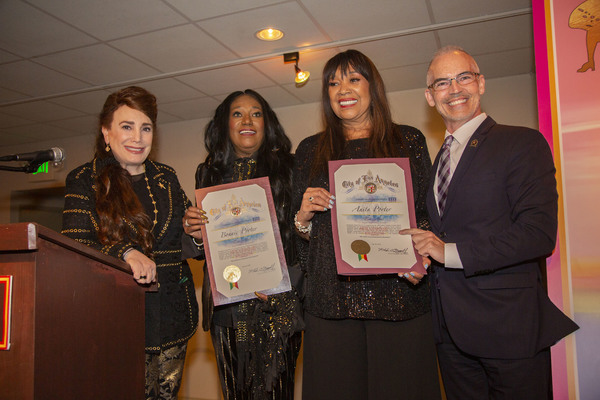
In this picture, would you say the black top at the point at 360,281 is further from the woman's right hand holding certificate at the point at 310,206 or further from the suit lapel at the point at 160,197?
the suit lapel at the point at 160,197

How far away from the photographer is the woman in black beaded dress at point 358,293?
5.78 ft

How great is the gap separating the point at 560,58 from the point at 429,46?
98.3 inches

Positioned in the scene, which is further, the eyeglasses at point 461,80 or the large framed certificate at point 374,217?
the eyeglasses at point 461,80

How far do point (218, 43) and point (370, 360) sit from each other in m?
3.22

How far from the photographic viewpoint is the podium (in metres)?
1.18

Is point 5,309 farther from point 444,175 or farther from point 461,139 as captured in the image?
point 461,139

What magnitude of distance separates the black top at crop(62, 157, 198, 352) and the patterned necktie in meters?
1.28

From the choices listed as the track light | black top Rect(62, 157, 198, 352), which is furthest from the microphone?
the track light

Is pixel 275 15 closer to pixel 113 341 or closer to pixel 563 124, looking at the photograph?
pixel 563 124

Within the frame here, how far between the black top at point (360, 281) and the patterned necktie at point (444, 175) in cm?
6

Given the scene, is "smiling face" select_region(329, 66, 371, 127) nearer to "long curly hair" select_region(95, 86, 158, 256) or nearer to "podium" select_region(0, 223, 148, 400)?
"long curly hair" select_region(95, 86, 158, 256)

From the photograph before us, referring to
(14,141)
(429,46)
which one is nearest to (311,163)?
(429,46)

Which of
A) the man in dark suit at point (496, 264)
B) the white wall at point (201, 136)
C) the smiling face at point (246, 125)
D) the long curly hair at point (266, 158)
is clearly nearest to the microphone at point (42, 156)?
the long curly hair at point (266, 158)

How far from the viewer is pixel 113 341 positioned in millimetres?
1500
